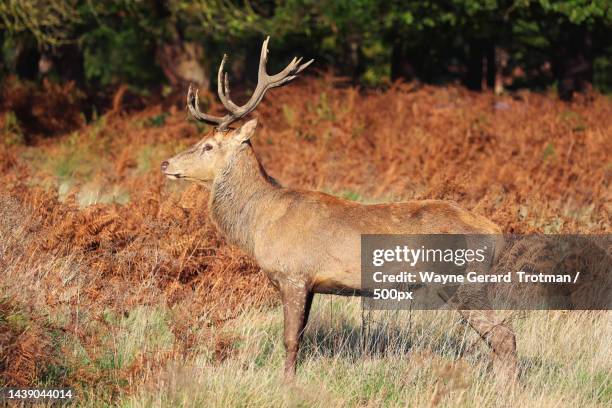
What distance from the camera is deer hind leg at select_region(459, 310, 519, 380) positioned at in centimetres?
569

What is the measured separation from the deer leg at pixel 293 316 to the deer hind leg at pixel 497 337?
3.32 ft

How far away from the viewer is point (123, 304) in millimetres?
6172

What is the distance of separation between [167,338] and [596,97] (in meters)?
10.9

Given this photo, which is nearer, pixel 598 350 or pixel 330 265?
pixel 330 265

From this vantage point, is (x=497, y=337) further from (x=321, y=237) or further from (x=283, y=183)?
(x=283, y=183)

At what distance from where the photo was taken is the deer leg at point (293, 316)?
562cm

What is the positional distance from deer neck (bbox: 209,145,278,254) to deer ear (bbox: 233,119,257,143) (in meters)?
0.08

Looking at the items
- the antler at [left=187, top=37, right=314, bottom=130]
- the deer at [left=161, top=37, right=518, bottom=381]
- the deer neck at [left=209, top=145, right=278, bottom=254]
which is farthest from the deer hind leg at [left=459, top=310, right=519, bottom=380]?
the antler at [left=187, top=37, right=314, bottom=130]

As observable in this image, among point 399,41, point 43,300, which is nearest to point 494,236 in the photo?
point 43,300

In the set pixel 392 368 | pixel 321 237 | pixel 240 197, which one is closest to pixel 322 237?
pixel 321 237

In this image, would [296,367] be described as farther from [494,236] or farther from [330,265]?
[494,236]

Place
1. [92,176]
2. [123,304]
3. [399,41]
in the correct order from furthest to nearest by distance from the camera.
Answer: [399,41], [92,176], [123,304]

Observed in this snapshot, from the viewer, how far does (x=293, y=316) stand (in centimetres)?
565

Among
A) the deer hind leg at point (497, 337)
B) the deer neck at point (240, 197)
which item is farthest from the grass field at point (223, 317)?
the deer neck at point (240, 197)
